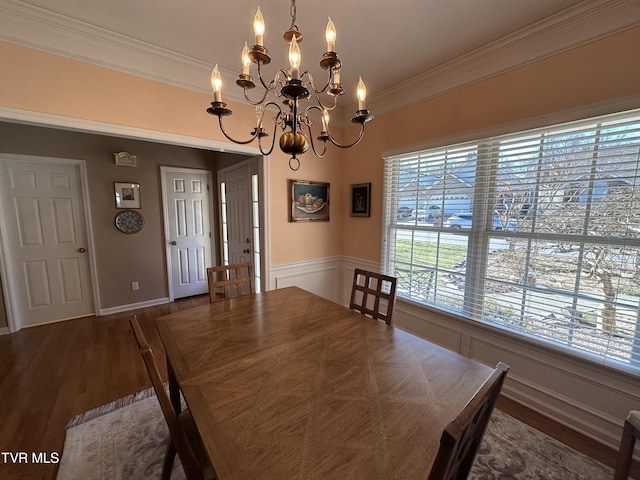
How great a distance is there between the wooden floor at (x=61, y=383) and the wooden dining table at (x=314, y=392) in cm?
94

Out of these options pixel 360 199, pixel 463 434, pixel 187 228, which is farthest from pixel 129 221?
pixel 463 434

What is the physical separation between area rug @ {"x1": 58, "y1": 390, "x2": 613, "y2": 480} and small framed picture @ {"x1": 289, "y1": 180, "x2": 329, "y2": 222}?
2169 mm

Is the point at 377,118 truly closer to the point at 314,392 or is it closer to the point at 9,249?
the point at 314,392

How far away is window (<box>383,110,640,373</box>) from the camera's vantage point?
1496 mm

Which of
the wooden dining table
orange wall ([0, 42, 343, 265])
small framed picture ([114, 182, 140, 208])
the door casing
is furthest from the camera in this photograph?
small framed picture ([114, 182, 140, 208])

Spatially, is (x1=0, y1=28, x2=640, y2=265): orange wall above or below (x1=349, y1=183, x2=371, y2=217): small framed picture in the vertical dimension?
above

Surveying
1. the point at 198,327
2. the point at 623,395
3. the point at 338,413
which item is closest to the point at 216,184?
the point at 198,327

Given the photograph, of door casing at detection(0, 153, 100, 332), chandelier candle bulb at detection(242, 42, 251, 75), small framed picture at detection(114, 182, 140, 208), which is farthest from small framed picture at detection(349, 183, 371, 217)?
door casing at detection(0, 153, 100, 332)

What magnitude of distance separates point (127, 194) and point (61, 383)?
2402 millimetres

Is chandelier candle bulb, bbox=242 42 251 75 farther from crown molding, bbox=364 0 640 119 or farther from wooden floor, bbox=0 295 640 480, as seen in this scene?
wooden floor, bbox=0 295 640 480

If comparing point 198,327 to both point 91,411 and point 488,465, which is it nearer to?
point 91,411

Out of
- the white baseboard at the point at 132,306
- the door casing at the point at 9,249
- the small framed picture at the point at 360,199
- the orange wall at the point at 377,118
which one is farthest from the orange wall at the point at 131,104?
the white baseboard at the point at 132,306

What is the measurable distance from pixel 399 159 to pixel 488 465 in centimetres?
245

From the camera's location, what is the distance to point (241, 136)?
2.53 m
